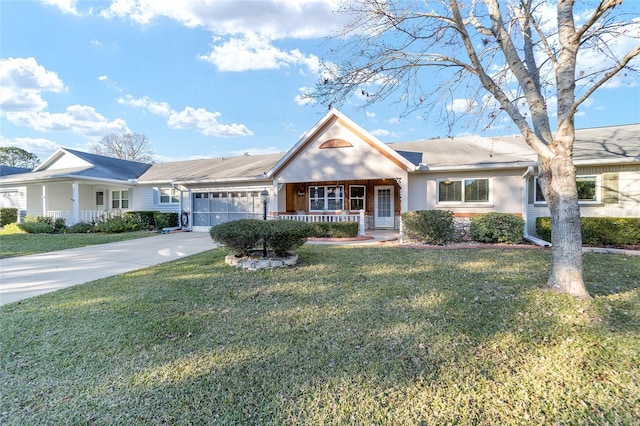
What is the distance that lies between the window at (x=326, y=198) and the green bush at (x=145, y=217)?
940 centimetres

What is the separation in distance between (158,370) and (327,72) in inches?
227

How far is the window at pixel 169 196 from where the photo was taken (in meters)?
18.4

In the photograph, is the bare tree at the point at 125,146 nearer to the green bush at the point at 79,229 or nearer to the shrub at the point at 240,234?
the green bush at the point at 79,229

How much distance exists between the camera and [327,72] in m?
6.09

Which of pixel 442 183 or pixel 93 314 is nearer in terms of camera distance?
pixel 93 314

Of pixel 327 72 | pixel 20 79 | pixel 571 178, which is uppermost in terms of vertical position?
pixel 20 79

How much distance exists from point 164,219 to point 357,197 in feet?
36.4

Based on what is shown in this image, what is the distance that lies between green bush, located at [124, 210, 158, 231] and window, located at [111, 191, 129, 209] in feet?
10.6

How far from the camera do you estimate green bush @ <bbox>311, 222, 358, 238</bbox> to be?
1241 centimetres

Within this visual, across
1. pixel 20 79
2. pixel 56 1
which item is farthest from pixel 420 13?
pixel 20 79

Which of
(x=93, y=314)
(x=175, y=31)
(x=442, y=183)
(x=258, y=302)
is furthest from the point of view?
(x=175, y=31)

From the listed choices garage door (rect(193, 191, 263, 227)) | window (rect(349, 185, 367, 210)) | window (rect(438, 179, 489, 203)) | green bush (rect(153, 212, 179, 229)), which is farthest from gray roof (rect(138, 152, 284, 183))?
window (rect(438, 179, 489, 203))

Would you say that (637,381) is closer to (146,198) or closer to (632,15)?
(632,15)

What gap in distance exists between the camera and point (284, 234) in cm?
685
